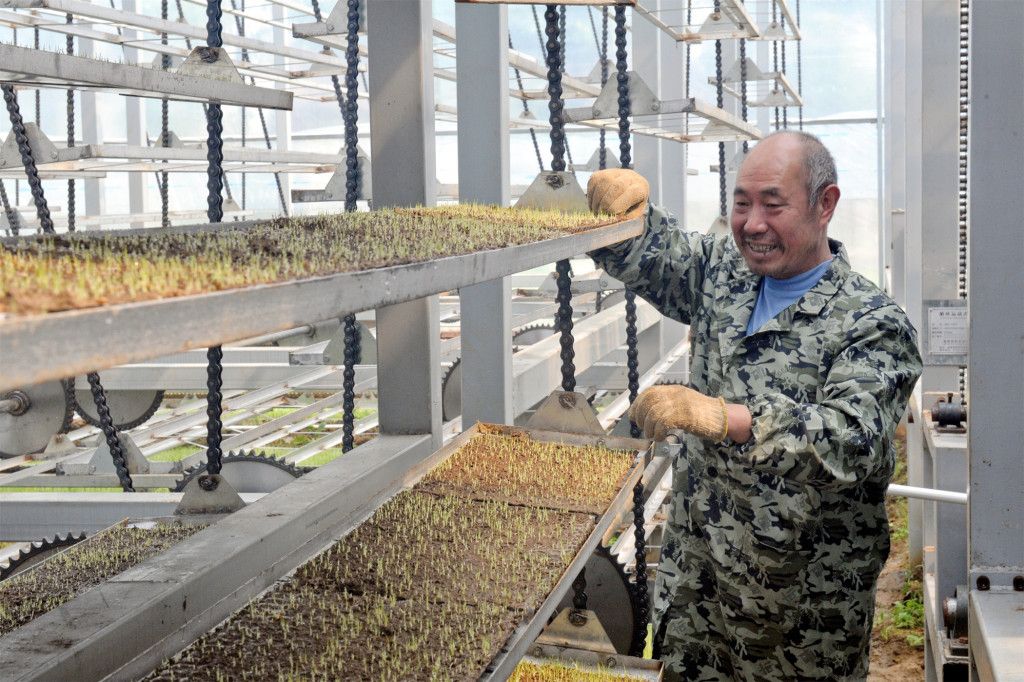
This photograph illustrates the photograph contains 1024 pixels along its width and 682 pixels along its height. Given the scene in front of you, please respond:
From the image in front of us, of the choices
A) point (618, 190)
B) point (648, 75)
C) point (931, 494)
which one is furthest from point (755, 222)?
point (648, 75)

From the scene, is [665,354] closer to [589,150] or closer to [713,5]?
[713,5]

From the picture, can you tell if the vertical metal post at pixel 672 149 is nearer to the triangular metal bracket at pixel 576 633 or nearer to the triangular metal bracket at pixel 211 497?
the triangular metal bracket at pixel 576 633

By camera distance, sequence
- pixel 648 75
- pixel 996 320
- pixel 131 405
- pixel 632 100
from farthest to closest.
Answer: pixel 648 75
pixel 131 405
pixel 632 100
pixel 996 320

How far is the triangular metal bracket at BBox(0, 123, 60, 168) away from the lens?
12.6 feet

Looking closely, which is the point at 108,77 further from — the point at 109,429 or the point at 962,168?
the point at 962,168

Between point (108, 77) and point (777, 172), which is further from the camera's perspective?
point (777, 172)

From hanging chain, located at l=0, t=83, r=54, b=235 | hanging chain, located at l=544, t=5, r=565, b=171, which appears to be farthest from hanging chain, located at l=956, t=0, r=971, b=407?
hanging chain, located at l=0, t=83, r=54, b=235

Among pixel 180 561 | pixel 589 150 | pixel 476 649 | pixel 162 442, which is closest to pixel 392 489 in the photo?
pixel 180 561

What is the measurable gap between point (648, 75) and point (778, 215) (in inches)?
168

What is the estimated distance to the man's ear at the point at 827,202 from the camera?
96.0 inches

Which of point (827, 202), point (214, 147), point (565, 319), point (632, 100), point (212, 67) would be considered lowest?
point (565, 319)

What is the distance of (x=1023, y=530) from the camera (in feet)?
6.50

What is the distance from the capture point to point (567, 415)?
2672 mm

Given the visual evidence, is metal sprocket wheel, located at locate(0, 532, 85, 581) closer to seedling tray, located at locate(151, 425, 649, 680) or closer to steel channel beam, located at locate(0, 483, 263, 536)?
steel channel beam, located at locate(0, 483, 263, 536)
